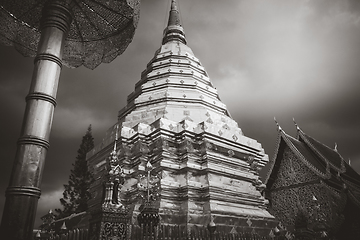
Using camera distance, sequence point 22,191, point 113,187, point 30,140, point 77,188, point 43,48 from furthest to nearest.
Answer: point 77,188 → point 113,187 → point 43,48 → point 30,140 → point 22,191

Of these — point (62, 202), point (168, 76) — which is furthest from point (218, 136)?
point (62, 202)

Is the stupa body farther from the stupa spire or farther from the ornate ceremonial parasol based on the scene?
the stupa spire

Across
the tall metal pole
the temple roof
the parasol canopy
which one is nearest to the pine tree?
the temple roof

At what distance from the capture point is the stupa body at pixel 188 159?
614cm

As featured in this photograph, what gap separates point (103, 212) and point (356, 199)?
285 inches

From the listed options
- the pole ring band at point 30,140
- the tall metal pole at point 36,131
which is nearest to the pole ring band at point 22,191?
the tall metal pole at point 36,131

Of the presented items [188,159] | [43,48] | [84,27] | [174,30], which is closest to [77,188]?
[174,30]

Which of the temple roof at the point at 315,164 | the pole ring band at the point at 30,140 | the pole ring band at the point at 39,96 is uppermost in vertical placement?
the temple roof at the point at 315,164

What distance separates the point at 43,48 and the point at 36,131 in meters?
1.00

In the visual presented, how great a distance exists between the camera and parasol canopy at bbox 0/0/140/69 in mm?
4082

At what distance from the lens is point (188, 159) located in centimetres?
677

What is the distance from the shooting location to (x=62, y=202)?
16016 mm

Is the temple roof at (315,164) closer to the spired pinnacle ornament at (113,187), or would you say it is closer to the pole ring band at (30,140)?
the spired pinnacle ornament at (113,187)

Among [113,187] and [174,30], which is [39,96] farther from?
[174,30]
